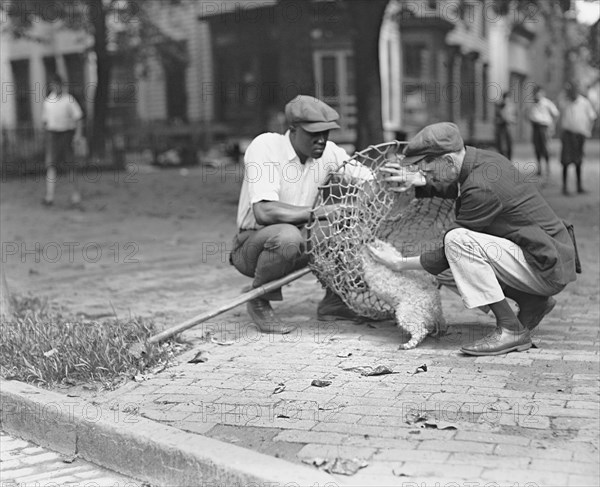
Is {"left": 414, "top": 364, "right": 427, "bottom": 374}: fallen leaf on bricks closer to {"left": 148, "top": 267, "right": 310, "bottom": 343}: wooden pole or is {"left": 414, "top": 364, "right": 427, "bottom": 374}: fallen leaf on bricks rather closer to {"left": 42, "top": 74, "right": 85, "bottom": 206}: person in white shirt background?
{"left": 148, "top": 267, "right": 310, "bottom": 343}: wooden pole

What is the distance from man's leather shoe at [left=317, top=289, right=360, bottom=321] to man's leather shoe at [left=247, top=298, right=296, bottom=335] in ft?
1.04

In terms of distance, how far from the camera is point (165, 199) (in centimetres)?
1499

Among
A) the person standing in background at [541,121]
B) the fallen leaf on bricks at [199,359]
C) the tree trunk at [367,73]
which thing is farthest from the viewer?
the person standing in background at [541,121]

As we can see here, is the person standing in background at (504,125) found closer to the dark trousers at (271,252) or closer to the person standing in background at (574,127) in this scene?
the person standing in background at (574,127)

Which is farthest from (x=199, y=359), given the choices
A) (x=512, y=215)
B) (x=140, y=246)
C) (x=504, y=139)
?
(x=504, y=139)

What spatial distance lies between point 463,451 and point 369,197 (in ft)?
7.25

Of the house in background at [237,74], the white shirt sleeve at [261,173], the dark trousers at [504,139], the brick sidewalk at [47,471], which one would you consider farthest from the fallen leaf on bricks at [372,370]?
the house in background at [237,74]

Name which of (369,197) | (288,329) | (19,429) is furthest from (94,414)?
(369,197)

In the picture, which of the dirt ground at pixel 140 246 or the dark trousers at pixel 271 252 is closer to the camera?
the dark trousers at pixel 271 252

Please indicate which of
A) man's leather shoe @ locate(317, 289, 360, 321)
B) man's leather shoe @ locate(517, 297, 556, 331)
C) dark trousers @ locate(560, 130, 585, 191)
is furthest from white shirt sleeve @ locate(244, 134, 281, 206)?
dark trousers @ locate(560, 130, 585, 191)

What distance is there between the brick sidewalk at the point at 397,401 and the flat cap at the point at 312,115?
1327mm

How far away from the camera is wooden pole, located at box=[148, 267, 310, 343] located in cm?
541

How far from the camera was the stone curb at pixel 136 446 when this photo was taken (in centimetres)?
352

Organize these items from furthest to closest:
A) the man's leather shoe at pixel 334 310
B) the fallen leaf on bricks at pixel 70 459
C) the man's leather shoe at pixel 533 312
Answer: the man's leather shoe at pixel 334 310 < the man's leather shoe at pixel 533 312 < the fallen leaf on bricks at pixel 70 459
